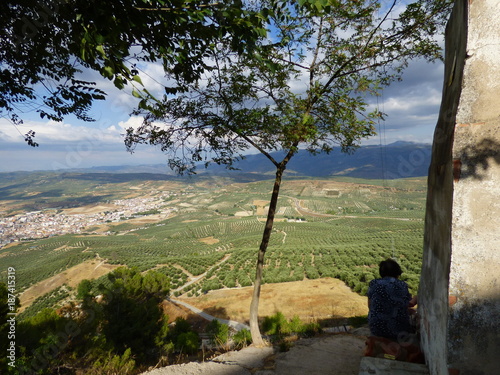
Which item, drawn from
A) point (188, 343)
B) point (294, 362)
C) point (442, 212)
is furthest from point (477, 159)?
point (188, 343)

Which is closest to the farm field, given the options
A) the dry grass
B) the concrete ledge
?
the dry grass

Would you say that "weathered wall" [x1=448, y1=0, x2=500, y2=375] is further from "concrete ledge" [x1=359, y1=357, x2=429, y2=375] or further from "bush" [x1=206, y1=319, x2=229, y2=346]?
"bush" [x1=206, y1=319, x2=229, y2=346]

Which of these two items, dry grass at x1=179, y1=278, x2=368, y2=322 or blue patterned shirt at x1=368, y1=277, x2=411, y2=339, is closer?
blue patterned shirt at x1=368, y1=277, x2=411, y2=339

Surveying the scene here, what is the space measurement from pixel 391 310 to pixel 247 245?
51.7 metres

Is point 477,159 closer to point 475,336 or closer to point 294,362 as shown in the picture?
point 475,336

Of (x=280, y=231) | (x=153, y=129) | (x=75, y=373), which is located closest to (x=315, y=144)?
(x=153, y=129)

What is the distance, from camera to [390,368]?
291 cm

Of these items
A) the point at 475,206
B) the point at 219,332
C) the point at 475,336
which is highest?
the point at 475,206

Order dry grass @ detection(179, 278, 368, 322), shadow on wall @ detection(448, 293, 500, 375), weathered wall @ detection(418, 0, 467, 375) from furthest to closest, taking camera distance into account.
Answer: dry grass @ detection(179, 278, 368, 322) → weathered wall @ detection(418, 0, 467, 375) → shadow on wall @ detection(448, 293, 500, 375)

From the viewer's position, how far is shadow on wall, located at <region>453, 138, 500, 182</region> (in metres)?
2.10

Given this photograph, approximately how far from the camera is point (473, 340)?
83.4 inches

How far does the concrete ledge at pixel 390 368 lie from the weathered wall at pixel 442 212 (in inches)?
6.1

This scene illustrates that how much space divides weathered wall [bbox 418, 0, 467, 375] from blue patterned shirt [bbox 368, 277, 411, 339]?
0.82 feet

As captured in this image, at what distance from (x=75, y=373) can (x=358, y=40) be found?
11.3m
